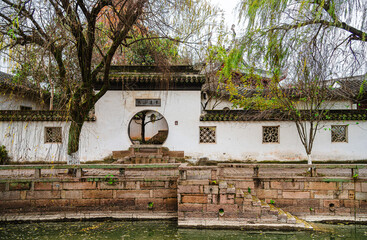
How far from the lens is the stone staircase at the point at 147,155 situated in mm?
8674

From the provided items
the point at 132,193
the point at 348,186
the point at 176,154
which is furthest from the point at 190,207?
the point at 348,186

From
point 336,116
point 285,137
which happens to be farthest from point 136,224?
point 336,116

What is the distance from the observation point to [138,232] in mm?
5520

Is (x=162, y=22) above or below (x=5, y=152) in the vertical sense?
above

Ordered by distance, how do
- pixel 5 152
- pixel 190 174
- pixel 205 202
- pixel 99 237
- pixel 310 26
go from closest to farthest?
pixel 310 26 < pixel 99 237 < pixel 205 202 < pixel 190 174 < pixel 5 152

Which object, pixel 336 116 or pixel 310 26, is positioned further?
pixel 336 116

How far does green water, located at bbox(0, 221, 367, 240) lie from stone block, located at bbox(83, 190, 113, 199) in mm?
640

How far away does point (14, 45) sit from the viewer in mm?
4590

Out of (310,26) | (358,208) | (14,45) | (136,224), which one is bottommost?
(136,224)

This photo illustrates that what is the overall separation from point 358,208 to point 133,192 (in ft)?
18.9

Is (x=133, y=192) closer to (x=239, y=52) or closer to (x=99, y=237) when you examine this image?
(x=99, y=237)

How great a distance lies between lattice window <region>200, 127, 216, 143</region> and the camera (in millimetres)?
9562

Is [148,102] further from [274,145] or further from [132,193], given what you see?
[274,145]

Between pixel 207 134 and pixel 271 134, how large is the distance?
243 centimetres
